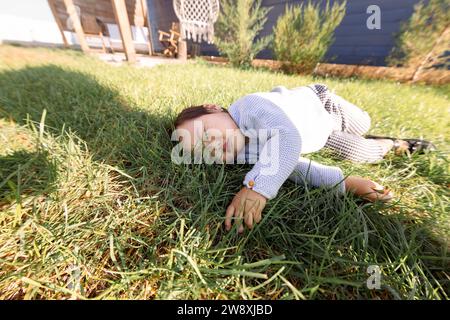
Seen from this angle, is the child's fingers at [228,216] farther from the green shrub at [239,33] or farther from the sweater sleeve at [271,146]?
the green shrub at [239,33]

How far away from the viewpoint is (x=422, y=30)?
4504 mm

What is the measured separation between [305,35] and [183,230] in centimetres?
608

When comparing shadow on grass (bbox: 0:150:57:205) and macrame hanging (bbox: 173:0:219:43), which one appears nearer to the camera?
shadow on grass (bbox: 0:150:57:205)

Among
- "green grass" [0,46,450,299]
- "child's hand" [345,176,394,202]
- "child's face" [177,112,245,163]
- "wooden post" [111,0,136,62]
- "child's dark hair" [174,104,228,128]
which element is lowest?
"green grass" [0,46,450,299]

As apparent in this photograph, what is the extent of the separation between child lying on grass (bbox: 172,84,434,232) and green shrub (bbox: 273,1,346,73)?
4450 millimetres

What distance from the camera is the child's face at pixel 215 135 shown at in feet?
3.91

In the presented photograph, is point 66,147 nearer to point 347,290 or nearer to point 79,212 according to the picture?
point 79,212

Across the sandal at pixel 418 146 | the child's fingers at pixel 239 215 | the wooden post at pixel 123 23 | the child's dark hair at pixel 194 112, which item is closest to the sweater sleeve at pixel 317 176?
the child's fingers at pixel 239 215

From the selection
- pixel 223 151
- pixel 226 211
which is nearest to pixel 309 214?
pixel 226 211

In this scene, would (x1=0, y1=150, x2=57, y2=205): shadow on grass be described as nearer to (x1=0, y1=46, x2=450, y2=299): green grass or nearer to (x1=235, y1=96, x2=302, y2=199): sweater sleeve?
(x1=0, y1=46, x2=450, y2=299): green grass

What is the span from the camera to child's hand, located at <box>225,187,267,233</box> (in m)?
0.88

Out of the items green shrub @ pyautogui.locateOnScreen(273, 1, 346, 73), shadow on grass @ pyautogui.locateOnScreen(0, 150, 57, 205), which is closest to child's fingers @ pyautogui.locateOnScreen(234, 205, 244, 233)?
shadow on grass @ pyautogui.locateOnScreen(0, 150, 57, 205)

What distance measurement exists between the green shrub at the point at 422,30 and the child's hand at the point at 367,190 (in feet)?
18.1
